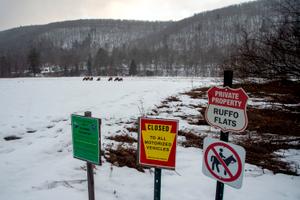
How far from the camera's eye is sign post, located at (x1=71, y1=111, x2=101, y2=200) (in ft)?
9.77

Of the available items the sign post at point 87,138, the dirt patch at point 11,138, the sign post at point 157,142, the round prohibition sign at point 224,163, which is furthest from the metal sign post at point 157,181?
the dirt patch at point 11,138

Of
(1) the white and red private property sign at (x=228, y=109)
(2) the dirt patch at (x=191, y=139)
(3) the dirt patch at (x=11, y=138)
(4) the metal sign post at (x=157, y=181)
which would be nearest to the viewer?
(1) the white and red private property sign at (x=228, y=109)

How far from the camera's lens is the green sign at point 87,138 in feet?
9.76

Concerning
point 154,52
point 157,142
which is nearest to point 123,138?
point 157,142

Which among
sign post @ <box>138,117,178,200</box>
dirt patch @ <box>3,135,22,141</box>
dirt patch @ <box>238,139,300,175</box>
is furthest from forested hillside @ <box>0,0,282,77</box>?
sign post @ <box>138,117,178,200</box>

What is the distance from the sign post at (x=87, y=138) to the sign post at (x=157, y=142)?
54 cm

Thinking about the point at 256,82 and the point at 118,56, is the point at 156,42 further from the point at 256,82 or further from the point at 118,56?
the point at 256,82

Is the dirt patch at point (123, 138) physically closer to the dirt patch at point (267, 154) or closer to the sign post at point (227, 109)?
the dirt patch at point (267, 154)

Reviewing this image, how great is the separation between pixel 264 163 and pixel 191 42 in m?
165

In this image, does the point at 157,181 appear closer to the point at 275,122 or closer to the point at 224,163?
the point at 224,163

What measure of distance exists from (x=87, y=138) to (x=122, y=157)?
323cm

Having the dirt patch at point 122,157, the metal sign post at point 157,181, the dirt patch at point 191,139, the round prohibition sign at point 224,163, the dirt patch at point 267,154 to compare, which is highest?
the round prohibition sign at point 224,163

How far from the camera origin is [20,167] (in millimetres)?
5715

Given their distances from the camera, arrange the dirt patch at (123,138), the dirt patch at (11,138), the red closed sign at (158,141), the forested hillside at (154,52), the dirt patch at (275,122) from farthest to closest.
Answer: the forested hillside at (154,52)
the dirt patch at (275,122)
the dirt patch at (11,138)
the dirt patch at (123,138)
the red closed sign at (158,141)
